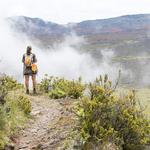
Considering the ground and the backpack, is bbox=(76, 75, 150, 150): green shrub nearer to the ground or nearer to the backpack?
the ground

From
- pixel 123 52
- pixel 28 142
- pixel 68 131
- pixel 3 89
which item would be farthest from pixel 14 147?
pixel 123 52

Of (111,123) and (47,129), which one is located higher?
(111,123)

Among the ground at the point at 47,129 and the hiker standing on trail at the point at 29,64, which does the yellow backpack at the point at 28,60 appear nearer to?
the hiker standing on trail at the point at 29,64

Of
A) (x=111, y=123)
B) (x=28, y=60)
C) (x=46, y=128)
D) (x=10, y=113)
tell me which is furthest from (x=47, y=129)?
(x=28, y=60)

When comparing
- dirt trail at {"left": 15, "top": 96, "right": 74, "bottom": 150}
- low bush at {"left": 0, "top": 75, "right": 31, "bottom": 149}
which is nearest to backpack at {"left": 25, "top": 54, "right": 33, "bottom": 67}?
dirt trail at {"left": 15, "top": 96, "right": 74, "bottom": 150}

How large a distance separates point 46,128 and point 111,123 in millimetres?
1813

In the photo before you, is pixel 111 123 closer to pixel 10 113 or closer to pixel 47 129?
pixel 47 129

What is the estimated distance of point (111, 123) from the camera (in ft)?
36.8

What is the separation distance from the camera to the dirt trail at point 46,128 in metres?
11.1

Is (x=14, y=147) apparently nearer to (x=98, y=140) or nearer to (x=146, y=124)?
(x=98, y=140)

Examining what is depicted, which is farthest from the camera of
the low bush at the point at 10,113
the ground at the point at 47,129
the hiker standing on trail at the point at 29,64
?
the hiker standing on trail at the point at 29,64

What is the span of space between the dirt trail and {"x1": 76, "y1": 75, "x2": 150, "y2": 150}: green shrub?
48 centimetres

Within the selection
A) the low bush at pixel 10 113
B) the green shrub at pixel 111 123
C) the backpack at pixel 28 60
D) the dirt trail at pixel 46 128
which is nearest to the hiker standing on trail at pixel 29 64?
the backpack at pixel 28 60

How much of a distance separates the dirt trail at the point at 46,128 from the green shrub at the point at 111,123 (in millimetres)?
475
